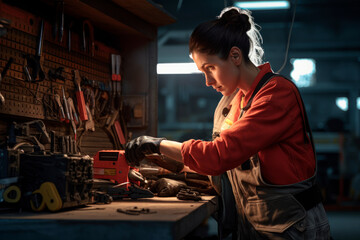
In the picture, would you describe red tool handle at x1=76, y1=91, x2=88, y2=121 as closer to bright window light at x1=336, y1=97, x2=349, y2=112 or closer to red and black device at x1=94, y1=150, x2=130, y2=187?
red and black device at x1=94, y1=150, x2=130, y2=187

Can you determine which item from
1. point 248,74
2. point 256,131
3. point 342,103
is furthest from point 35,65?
point 342,103

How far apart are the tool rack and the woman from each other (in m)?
0.62

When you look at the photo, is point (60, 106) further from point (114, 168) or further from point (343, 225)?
point (343, 225)

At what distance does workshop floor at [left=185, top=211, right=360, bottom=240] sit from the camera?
16.6ft

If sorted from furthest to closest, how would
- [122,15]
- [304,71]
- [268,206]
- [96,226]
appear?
[304,71], [122,15], [268,206], [96,226]

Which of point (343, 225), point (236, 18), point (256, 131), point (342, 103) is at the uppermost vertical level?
point (342, 103)

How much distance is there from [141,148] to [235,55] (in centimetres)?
53

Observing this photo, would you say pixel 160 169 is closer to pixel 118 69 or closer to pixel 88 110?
pixel 88 110

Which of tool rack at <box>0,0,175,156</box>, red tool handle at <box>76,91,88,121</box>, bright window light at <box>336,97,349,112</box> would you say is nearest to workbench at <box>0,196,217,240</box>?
tool rack at <box>0,0,175,156</box>

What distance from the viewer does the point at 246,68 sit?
5.17 feet

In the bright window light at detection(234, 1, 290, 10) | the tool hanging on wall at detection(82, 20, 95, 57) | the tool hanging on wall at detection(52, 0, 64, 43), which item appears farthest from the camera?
the bright window light at detection(234, 1, 290, 10)

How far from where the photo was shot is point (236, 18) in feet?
5.13

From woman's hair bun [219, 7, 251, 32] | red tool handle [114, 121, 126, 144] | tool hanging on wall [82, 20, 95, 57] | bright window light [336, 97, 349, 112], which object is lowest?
red tool handle [114, 121, 126, 144]

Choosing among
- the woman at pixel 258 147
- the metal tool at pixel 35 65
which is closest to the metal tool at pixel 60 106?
the metal tool at pixel 35 65
